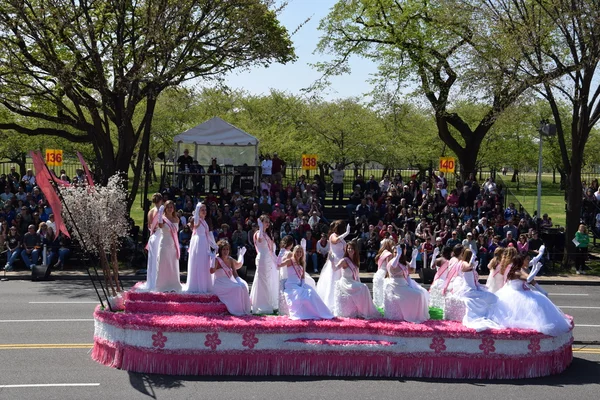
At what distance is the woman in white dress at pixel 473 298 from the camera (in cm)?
1212

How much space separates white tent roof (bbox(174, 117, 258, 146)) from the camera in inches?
1121

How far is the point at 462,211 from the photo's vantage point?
25.8 meters

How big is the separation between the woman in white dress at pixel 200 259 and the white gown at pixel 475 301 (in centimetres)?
424

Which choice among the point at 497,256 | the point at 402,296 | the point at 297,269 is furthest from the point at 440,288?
the point at 297,269

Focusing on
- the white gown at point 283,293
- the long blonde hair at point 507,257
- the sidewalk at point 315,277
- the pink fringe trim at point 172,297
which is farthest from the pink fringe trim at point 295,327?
the sidewalk at point 315,277

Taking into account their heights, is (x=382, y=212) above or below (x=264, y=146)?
below

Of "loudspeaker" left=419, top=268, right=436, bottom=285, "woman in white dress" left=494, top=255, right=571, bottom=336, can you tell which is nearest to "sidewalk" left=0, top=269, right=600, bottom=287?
"loudspeaker" left=419, top=268, right=436, bottom=285

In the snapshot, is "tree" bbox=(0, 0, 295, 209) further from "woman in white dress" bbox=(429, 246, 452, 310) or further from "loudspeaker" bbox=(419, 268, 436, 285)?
"woman in white dress" bbox=(429, 246, 452, 310)

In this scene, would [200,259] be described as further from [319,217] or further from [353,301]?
[319,217]

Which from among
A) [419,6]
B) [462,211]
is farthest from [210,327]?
[419,6]

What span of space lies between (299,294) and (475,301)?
2835 millimetres

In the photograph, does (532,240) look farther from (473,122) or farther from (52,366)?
(473,122)

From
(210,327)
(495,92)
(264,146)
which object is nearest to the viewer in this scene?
(210,327)

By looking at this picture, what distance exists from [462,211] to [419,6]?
953cm
